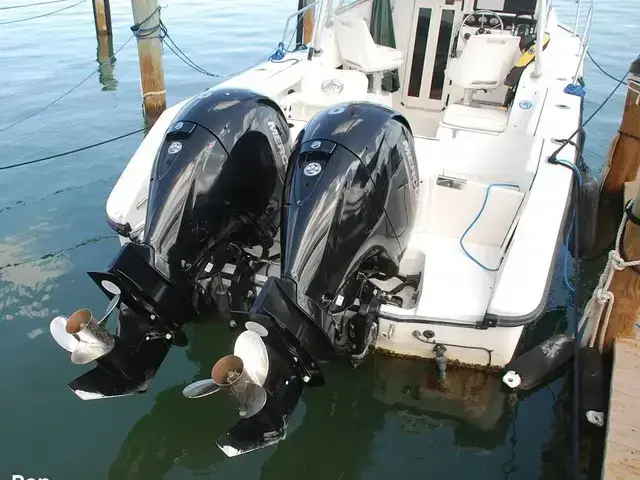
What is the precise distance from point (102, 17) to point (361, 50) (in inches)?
307

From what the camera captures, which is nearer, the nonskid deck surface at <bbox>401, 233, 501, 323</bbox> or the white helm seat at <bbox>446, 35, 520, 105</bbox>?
the nonskid deck surface at <bbox>401, 233, 501, 323</bbox>

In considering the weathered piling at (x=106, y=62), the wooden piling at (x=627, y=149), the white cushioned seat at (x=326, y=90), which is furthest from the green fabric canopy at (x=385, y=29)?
the weathered piling at (x=106, y=62)

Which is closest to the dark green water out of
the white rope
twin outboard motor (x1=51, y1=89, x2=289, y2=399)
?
the white rope

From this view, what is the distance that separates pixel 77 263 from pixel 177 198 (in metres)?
2.08

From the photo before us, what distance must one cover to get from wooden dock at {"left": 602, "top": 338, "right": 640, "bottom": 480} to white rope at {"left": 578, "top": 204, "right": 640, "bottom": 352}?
0.12m

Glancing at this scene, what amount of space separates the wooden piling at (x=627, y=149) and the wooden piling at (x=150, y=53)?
484 cm

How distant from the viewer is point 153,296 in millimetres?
2236

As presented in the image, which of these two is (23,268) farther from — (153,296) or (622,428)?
(622,428)

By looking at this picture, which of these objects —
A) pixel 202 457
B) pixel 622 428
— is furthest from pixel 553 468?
pixel 202 457

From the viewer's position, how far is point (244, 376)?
1.93 metres

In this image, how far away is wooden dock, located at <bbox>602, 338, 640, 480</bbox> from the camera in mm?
2246

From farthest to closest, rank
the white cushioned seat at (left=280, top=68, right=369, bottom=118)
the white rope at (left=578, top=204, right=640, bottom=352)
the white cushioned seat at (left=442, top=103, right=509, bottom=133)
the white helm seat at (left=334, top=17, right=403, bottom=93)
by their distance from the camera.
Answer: the white helm seat at (left=334, top=17, right=403, bottom=93)
the white cushioned seat at (left=280, top=68, right=369, bottom=118)
the white cushioned seat at (left=442, top=103, right=509, bottom=133)
the white rope at (left=578, top=204, right=640, bottom=352)

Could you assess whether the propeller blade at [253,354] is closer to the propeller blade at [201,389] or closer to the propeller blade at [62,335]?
the propeller blade at [201,389]

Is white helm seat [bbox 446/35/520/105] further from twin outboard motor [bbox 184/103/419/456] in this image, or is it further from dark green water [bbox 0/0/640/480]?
twin outboard motor [bbox 184/103/419/456]
